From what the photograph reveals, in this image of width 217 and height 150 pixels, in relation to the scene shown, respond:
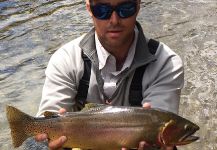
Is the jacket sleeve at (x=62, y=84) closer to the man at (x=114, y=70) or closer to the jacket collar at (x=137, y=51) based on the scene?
the man at (x=114, y=70)

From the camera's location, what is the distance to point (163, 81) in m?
4.14

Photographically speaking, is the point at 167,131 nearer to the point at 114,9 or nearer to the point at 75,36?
the point at 114,9

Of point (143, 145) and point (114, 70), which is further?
point (114, 70)

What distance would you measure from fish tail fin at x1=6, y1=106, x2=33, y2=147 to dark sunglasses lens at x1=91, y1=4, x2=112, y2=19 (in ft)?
3.58

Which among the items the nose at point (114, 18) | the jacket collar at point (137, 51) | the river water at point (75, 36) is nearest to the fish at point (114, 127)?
the jacket collar at point (137, 51)

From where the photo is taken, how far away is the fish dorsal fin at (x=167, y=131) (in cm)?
347

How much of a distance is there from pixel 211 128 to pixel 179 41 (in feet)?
11.0

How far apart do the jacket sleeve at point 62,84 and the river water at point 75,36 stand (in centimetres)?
199

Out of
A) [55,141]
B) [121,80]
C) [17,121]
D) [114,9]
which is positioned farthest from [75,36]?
[55,141]

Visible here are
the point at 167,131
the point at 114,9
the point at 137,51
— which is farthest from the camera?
the point at 137,51

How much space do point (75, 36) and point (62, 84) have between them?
5619 millimetres

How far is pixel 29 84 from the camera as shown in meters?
7.59

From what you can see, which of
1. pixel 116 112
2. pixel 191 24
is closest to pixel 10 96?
pixel 116 112

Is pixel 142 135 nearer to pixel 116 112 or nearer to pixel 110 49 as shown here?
pixel 116 112
